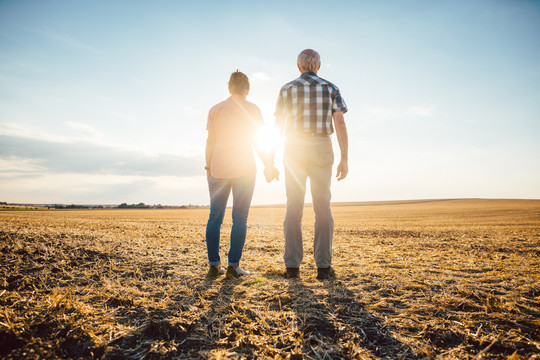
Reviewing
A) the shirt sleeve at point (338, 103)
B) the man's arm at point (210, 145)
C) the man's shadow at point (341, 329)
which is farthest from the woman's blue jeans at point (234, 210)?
the shirt sleeve at point (338, 103)

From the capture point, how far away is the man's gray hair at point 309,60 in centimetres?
403

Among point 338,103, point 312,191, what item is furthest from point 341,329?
point 338,103

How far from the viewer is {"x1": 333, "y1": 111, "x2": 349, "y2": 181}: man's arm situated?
3.91 metres

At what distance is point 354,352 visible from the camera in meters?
1.81

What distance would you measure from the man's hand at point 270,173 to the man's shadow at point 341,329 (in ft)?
5.50

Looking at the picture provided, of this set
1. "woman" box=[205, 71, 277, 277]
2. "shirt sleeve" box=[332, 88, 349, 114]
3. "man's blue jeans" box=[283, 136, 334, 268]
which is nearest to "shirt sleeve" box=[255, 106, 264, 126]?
"woman" box=[205, 71, 277, 277]

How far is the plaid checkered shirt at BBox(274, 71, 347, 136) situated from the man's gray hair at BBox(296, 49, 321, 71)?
14 cm

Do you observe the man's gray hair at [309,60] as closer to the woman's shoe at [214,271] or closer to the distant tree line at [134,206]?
the woman's shoe at [214,271]

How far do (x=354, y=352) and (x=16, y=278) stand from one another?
3714mm

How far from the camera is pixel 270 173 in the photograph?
4.02 m

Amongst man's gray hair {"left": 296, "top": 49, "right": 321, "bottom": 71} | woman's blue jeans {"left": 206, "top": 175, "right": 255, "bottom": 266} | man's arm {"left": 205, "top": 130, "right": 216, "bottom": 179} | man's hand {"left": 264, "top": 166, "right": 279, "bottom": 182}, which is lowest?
woman's blue jeans {"left": 206, "top": 175, "right": 255, "bottom": 266}

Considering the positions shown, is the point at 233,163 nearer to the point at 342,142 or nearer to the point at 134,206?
the point at 342,142

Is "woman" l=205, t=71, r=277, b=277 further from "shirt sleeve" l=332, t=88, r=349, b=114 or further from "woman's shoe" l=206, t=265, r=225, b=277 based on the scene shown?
"shirt sleeve" l=332, t=88, r=349, b=114

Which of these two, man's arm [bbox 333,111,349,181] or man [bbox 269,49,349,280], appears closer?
man [bbox 269,49,349,280]
